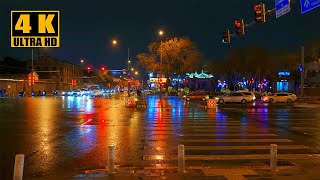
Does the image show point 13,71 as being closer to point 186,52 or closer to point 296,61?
point 186,52

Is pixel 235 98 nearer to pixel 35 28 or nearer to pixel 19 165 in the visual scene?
pixel 35 28

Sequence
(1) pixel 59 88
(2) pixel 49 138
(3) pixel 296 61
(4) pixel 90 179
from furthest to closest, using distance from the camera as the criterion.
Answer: (1) pixel 59 88 < (3) pixel 296 61 < (2) pixel 49 138 < (4) pixel 90 179

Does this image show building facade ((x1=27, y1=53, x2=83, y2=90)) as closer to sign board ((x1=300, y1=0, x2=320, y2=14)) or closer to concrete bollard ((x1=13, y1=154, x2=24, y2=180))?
sign board ((x1=300, y1=0, x2=320, y2=14))

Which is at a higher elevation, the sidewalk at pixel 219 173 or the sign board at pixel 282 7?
the sign board at pixel 282 7

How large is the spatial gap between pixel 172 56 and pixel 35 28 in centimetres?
A: 5401

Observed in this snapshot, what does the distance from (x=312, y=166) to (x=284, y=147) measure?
3.32 m

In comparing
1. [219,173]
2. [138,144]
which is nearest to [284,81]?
[138,144]

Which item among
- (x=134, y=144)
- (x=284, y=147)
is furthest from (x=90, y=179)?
(x=284, y=147)

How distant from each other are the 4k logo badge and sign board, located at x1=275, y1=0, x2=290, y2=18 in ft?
38.8

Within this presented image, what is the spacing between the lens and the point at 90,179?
30.1 ft

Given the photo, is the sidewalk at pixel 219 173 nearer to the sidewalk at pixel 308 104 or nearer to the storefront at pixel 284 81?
the sidewalk at pixel 308 104

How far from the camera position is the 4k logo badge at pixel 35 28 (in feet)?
37.3

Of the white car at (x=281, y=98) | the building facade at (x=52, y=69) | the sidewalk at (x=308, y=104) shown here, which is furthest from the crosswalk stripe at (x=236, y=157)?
the building facade at (x=52, y=69)

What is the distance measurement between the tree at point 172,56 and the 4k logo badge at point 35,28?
173 feet
